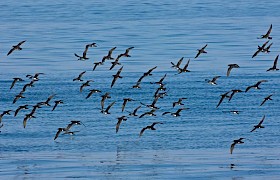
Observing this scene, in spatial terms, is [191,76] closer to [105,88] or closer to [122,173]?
[105,88]

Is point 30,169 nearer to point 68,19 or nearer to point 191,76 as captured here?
point 191,76

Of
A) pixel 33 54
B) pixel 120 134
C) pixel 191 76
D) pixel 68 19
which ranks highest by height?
pixel 120 134

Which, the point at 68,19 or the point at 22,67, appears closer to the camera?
the point at 22,67

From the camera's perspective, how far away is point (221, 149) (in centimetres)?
7356

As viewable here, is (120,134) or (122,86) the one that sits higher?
(120,134)

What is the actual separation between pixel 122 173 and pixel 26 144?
1119 cm

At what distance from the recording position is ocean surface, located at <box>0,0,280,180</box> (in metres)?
68.9

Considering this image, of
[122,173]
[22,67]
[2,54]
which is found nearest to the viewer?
[122,173]

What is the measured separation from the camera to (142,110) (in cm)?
8994

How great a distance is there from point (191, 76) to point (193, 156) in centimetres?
3357

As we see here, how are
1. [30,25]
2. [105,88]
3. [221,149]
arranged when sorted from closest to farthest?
[221,149] < [105,88] < [30,25]

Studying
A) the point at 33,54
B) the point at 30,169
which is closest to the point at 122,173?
the point at 30,169

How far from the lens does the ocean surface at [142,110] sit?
68.9 m

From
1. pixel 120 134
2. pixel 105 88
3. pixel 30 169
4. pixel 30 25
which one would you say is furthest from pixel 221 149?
pixel 30 25
